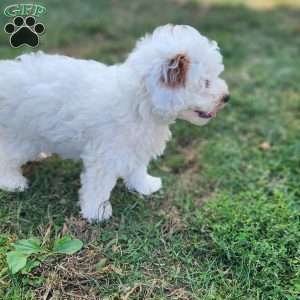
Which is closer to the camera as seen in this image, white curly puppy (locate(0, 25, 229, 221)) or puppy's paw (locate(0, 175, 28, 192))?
white curly puppy (locate(0, 25, 229, 221))

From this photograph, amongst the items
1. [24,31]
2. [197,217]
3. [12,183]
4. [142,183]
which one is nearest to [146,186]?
[142,183]

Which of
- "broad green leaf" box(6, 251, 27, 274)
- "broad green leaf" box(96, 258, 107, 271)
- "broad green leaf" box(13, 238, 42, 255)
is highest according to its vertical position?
"broad green leaf" box(6, 251, 27, 274)

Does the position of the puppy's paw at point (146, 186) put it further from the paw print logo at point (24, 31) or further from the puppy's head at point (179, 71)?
the paw print logo at point (24, 31)

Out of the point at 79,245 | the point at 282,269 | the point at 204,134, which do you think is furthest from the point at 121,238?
the point at 204,134

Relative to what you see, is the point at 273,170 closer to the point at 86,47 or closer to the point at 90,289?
the point at 90,289

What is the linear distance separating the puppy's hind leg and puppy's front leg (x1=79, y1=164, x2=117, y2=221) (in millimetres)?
419

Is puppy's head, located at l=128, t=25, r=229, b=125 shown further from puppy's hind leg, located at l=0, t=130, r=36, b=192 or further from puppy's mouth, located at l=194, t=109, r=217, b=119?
puppy's hind leg, located at l=0, t=130, r=36, b=192

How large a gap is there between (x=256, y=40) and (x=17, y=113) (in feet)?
12.0

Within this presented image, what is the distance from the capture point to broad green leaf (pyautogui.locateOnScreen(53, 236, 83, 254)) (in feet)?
9.12

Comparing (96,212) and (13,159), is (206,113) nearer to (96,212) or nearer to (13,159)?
(96,212)

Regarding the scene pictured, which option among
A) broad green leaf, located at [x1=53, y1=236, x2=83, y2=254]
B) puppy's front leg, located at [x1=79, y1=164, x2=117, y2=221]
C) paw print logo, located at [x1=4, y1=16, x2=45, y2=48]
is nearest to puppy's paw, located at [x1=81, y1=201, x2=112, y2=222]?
puppy's front leg, located at [x1=79, y1=164, x2=117, y2=221]

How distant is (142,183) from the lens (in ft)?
11.1

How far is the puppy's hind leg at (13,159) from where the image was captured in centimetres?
312

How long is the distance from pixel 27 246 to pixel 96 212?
508mm
